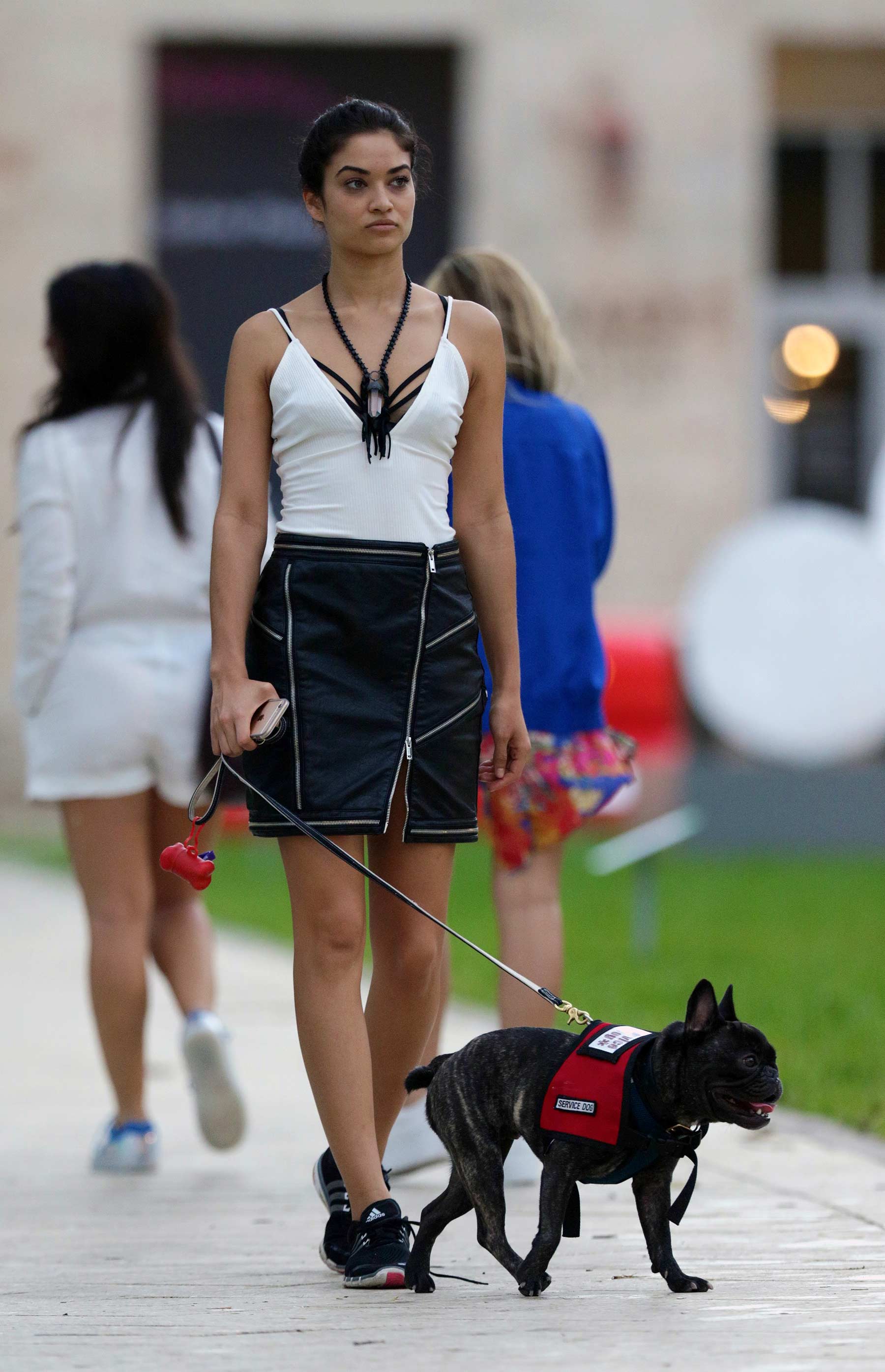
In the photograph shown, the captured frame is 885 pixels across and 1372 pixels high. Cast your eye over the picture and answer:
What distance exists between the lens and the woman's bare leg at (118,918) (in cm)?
475

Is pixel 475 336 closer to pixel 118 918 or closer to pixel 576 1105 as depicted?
pixel 576 1105

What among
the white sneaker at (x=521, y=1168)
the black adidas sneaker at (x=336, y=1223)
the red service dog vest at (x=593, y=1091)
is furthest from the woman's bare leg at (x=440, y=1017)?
the red service dog vest at (x=593, y=1091)

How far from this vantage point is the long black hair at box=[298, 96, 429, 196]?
347 centimetres

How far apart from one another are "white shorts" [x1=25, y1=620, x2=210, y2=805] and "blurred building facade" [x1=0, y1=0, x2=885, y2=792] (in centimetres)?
1264

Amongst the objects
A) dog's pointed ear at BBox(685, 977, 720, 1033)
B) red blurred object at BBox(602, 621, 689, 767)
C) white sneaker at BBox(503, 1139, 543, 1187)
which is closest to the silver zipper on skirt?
dog's pointed ear at BBox(685, 977, 720, 1033)

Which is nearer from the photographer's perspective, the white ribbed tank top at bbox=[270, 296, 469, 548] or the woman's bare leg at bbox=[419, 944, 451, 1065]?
the white ribbed tank top at bbox=[270, 296, 469, 548]

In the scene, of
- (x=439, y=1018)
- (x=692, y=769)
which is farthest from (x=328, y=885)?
(x=692, y=769)

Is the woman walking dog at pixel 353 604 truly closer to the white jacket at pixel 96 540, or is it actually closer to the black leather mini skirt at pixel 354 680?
the black leather mini skirt at pixel 354 680

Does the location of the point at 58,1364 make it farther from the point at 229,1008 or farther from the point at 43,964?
the point at 43,964

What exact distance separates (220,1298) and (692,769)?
10.2 meters

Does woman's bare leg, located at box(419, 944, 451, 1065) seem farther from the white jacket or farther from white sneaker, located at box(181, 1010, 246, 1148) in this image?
the white jacket

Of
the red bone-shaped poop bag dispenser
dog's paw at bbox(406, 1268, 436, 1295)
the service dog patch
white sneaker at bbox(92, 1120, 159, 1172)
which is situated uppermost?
the red bone-shaped poop bag dispenser

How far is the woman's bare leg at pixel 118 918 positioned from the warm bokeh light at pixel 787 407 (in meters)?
14.1

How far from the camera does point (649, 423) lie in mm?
17500
